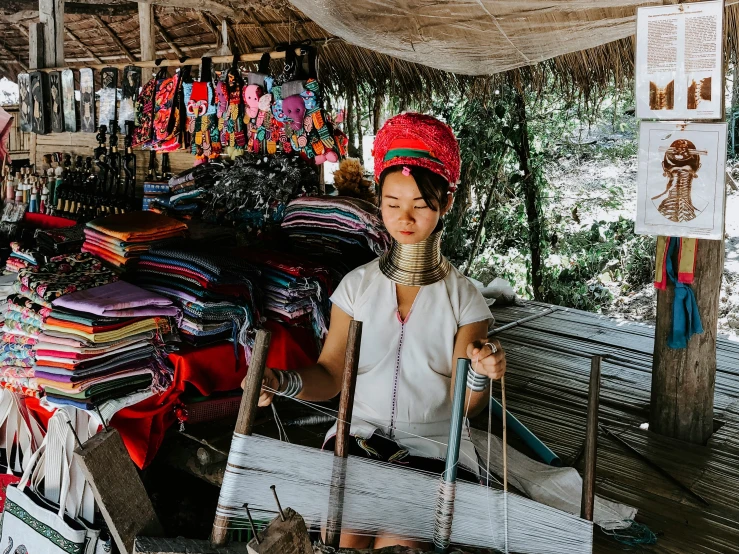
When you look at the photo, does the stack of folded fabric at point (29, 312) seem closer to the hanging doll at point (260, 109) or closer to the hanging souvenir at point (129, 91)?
the hanging doll at point (260, 109)

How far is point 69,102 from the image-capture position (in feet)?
17.2

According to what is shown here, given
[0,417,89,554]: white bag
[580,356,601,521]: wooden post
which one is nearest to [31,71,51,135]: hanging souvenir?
[0,417,89,554]: white bag

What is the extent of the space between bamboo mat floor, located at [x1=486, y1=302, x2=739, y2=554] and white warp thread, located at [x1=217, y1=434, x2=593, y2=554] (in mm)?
727

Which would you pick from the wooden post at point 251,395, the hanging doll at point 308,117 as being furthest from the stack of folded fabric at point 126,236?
the wooden post at point 251,395

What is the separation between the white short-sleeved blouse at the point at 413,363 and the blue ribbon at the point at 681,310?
1.28 meters

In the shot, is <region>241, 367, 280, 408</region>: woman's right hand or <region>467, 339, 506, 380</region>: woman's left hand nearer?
<region>467, 339, 506, 380</region>: woman's left hand

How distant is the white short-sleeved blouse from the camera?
1975 mm

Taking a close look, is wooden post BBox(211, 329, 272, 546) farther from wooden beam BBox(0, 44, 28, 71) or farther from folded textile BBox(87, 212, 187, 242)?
wooden beam BBox(0, 44, 28, 71)

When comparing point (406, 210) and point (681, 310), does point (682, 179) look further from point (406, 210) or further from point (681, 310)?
point (406, 210)

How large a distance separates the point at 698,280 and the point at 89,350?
2489 mm

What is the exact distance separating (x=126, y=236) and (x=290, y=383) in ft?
4.71

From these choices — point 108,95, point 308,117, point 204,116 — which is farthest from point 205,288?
point 108,95

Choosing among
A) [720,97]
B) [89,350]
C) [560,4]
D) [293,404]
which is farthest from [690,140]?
[89,350]

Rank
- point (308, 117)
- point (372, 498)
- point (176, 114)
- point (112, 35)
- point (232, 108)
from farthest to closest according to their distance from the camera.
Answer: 1. point (112, 35)
2. point (176, 114)
3. point (232, 108)
4. point (308, 117)
5. point (372, 498)
